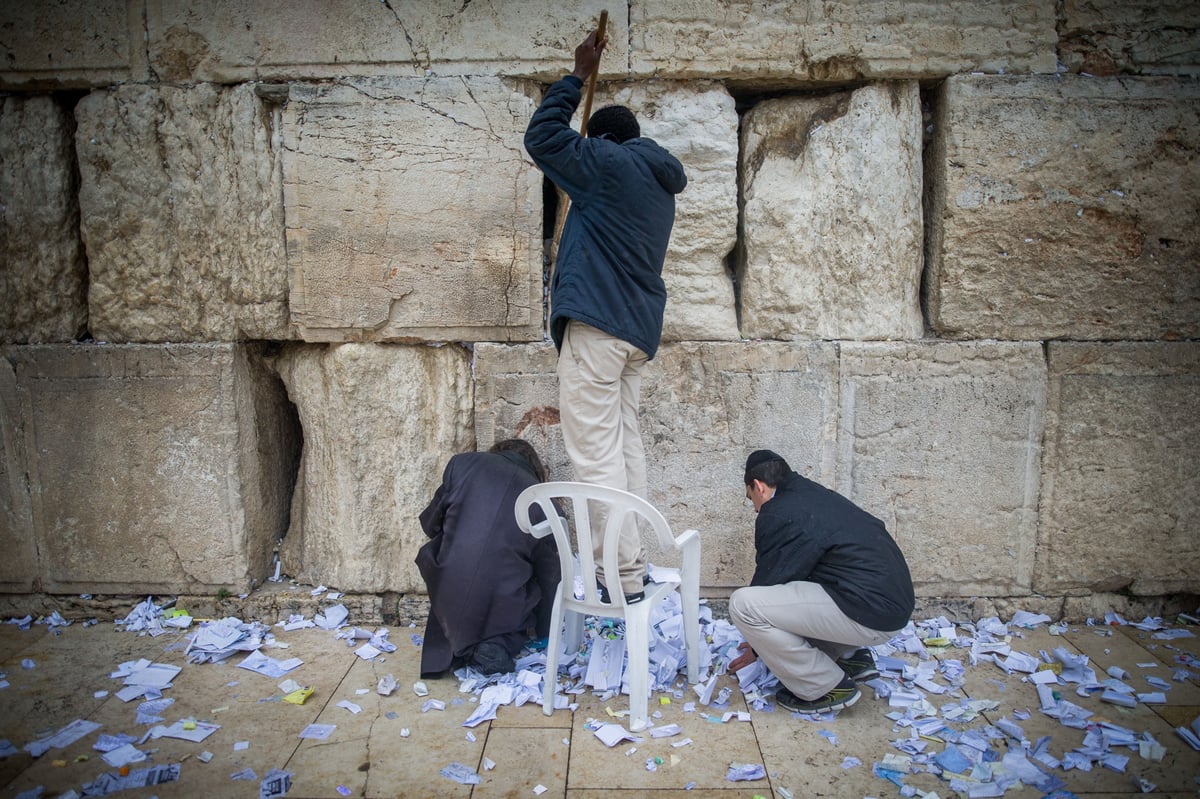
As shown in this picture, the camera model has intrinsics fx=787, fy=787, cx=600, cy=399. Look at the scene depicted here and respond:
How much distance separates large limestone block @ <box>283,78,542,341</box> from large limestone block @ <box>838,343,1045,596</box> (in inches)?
60.9

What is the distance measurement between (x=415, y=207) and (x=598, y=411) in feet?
4.19

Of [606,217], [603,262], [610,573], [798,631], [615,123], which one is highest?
[615,123]

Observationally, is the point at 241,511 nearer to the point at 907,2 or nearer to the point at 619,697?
the point at 619,697

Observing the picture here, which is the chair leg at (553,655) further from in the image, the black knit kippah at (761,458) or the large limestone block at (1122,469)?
the large limestone block at (1122,469)

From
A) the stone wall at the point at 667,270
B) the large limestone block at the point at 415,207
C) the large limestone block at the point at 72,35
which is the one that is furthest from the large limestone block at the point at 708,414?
the large limestone block at the point at 72,35

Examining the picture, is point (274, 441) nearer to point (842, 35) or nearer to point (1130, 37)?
point (842, 35)

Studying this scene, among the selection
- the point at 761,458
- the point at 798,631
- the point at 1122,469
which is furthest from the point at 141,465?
the point at 1122,469

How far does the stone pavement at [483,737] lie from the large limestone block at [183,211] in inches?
59.4

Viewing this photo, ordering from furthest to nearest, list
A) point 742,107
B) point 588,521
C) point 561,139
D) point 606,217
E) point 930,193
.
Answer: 1. point 742,107
2. point 930,193
3. point 606,217
4. point 561,139
5. point 588,521

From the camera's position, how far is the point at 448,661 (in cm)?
306

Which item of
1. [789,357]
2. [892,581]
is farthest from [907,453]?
[892,581]

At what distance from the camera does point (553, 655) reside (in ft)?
9.27

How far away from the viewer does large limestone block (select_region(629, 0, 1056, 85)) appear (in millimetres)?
3354

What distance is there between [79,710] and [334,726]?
98 centimetres
